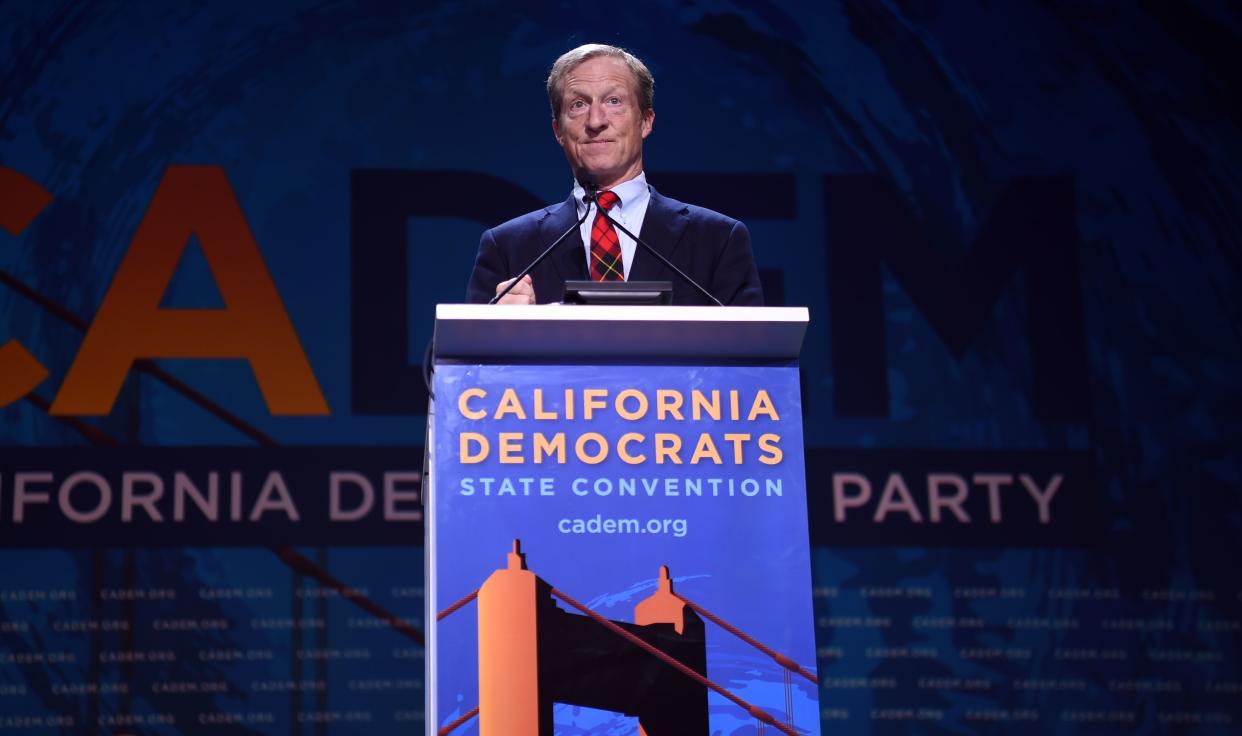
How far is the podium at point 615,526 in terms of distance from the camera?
1.63 metres

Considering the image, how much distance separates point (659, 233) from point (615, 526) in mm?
965

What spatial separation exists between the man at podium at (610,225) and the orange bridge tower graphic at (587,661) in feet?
2.93

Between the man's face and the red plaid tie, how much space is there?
0.06m

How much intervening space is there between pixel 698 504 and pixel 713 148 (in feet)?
10.1


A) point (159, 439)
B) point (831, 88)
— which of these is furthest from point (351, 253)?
point (831, 88)

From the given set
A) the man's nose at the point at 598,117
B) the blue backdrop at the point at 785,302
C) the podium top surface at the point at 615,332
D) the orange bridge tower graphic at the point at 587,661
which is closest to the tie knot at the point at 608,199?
the man's nose at the point at 598,117

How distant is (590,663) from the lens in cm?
164

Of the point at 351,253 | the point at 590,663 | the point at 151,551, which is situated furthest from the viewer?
the point at 351,253

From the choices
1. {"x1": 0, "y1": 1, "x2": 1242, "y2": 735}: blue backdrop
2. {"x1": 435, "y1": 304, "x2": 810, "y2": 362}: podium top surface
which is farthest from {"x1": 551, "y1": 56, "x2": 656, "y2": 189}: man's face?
{"x1": 0, "y1": 1, "x2": 1242, "y2": 735}: blue backdrop

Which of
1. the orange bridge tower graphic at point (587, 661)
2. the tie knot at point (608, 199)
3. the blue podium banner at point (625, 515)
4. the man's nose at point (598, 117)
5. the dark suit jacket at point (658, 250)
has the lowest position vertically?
the orange bridge tower graphic at point (587, 661)

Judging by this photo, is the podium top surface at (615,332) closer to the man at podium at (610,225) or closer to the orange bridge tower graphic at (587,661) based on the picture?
the orange bridge tower graphic at (587,661)

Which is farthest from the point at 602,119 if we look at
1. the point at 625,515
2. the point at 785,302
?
the point at 785,302

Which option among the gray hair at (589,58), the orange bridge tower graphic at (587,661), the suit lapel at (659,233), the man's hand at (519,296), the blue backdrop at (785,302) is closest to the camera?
the orange bridge tower graphic at (587,661)

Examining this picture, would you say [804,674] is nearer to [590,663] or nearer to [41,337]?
[590,663]
